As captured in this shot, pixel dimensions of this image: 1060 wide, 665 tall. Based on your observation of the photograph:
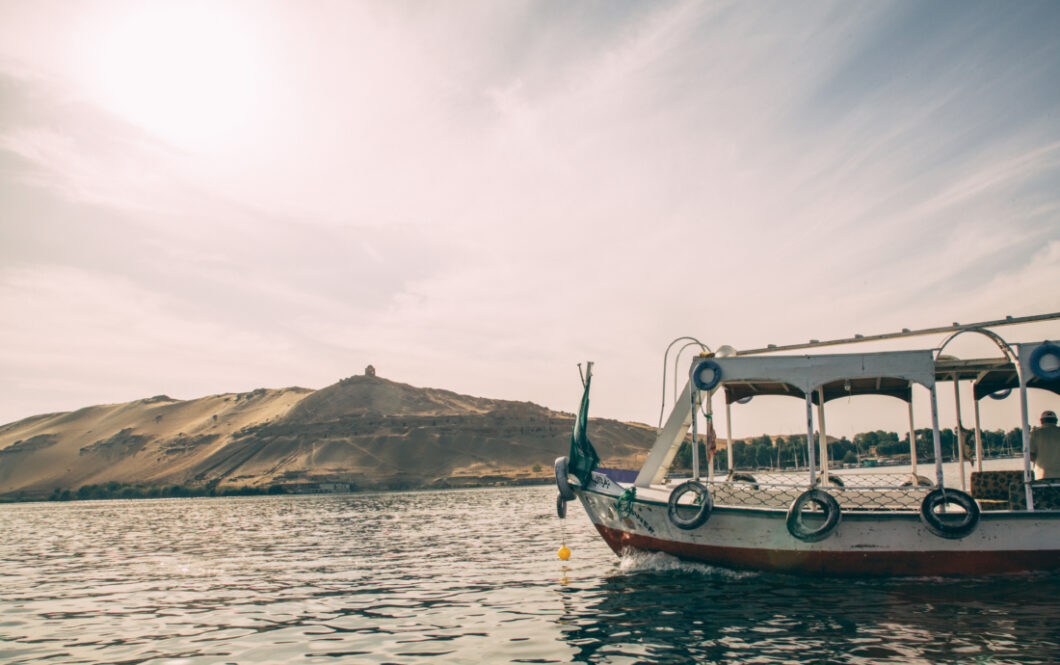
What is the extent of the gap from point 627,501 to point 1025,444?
8629mm

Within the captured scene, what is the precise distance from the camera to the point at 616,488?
727 inches

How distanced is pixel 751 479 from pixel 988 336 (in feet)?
20.7

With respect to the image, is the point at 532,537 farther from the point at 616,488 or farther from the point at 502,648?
the point at 502,648

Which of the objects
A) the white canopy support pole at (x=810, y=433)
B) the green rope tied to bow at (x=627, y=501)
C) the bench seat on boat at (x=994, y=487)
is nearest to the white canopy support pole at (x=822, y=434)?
the white canopy support pole at (x=810, y=433)

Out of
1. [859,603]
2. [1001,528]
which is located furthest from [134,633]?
[1001,528]

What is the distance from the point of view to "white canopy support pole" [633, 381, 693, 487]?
60.7 ft

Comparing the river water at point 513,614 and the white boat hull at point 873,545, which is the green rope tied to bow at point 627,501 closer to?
the white boat hull at point 873,545

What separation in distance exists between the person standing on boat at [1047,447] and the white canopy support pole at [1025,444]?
1.04 ft

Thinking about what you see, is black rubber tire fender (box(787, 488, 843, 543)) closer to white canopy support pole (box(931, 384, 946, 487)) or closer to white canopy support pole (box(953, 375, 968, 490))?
white canopy support pole (box(931, 384, 946, 487))

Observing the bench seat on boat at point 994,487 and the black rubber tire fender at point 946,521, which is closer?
the black rubber tire fender at point 946,521

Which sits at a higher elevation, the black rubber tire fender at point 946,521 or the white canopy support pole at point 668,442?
the white canopy support pole at point 668,442

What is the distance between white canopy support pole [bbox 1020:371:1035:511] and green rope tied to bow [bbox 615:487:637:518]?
8.23 metres

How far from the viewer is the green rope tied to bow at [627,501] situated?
17.6 m

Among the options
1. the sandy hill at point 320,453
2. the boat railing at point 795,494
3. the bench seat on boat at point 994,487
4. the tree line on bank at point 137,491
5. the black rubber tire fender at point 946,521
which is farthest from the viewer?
the sandy hill at point 320,453
